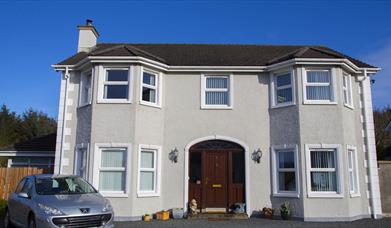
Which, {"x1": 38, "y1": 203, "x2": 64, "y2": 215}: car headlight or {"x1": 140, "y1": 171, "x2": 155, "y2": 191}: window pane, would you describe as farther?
{"x1": 140, "y1": 171, "x2": 155, "y2": 191}: window pane

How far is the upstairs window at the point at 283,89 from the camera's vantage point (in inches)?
570

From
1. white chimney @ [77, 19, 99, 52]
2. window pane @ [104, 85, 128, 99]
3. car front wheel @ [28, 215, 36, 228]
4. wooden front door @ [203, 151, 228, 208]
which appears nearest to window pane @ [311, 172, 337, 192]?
wooden front door @ [203, 151, 228, 208]

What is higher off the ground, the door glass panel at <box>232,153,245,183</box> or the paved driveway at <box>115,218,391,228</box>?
the door glass panel at <box>232,153,245,183</box>

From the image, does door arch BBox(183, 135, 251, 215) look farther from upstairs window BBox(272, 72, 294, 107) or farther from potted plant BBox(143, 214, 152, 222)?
upstairs window BBox(272, 72, 294, 107)

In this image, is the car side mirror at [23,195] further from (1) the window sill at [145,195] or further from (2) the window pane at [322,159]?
(2) the window pane at [322,159]

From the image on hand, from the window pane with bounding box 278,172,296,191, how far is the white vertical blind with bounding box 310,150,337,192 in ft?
2.31

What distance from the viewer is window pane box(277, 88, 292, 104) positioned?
1453cm

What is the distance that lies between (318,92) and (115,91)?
811cm

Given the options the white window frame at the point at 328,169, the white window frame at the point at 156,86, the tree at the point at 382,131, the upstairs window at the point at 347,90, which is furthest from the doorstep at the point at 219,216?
the tree at the point at 382,131

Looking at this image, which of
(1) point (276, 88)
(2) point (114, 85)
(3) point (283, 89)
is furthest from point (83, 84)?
(3) point (283, 89)

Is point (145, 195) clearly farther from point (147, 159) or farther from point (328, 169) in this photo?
point (328, 169)

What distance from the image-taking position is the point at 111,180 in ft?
44.7

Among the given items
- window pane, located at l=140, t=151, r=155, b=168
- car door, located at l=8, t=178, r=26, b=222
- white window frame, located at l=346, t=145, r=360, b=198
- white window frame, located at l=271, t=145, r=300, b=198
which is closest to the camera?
car door, located at l=8, t=178, r=26, b=222

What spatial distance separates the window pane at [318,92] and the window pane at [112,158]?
772 cm
